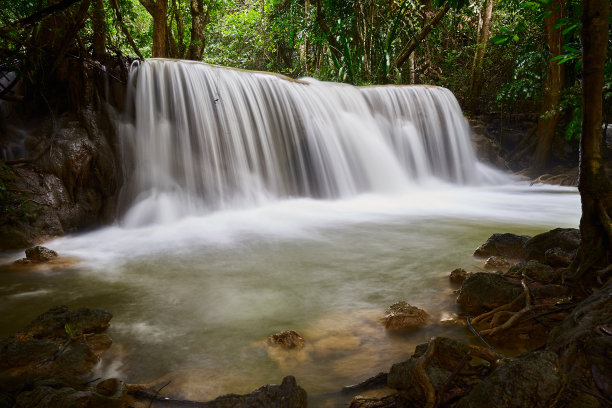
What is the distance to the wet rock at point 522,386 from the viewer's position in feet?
3.40

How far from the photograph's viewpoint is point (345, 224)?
5004 mm

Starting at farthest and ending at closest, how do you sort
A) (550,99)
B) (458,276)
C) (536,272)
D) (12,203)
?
(550,99), (12,203), (458,276), (536,272)

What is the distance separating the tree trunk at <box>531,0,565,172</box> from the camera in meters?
8.14

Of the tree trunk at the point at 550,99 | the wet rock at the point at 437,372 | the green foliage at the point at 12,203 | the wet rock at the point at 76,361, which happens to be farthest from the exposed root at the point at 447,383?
the tree trunk at the point at 550,99

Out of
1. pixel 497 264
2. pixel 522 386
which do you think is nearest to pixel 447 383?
pixel 522 386

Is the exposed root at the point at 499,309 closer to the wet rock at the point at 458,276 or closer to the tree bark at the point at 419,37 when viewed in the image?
the wet rock at the point at 458,276

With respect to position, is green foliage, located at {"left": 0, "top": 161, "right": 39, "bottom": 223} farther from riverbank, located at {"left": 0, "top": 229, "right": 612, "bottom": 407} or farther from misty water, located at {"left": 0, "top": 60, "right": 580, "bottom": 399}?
riverbank, located at {"left": 0, "top": 229, "right": 612, "bottom": 407}

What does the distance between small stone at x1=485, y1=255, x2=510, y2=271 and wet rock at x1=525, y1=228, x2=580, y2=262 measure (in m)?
0.15

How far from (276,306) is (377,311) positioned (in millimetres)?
627

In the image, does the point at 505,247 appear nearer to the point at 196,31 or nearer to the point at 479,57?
the point at 479,57

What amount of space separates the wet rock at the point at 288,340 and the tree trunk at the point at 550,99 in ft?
25.9

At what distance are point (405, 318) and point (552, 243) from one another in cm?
141

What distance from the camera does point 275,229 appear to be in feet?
15.7

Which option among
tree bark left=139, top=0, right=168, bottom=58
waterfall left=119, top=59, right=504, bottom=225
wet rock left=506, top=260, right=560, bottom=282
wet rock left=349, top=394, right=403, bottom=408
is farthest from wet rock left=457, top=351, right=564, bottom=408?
tree bark left=139, top=0, right=168, bottom=58
